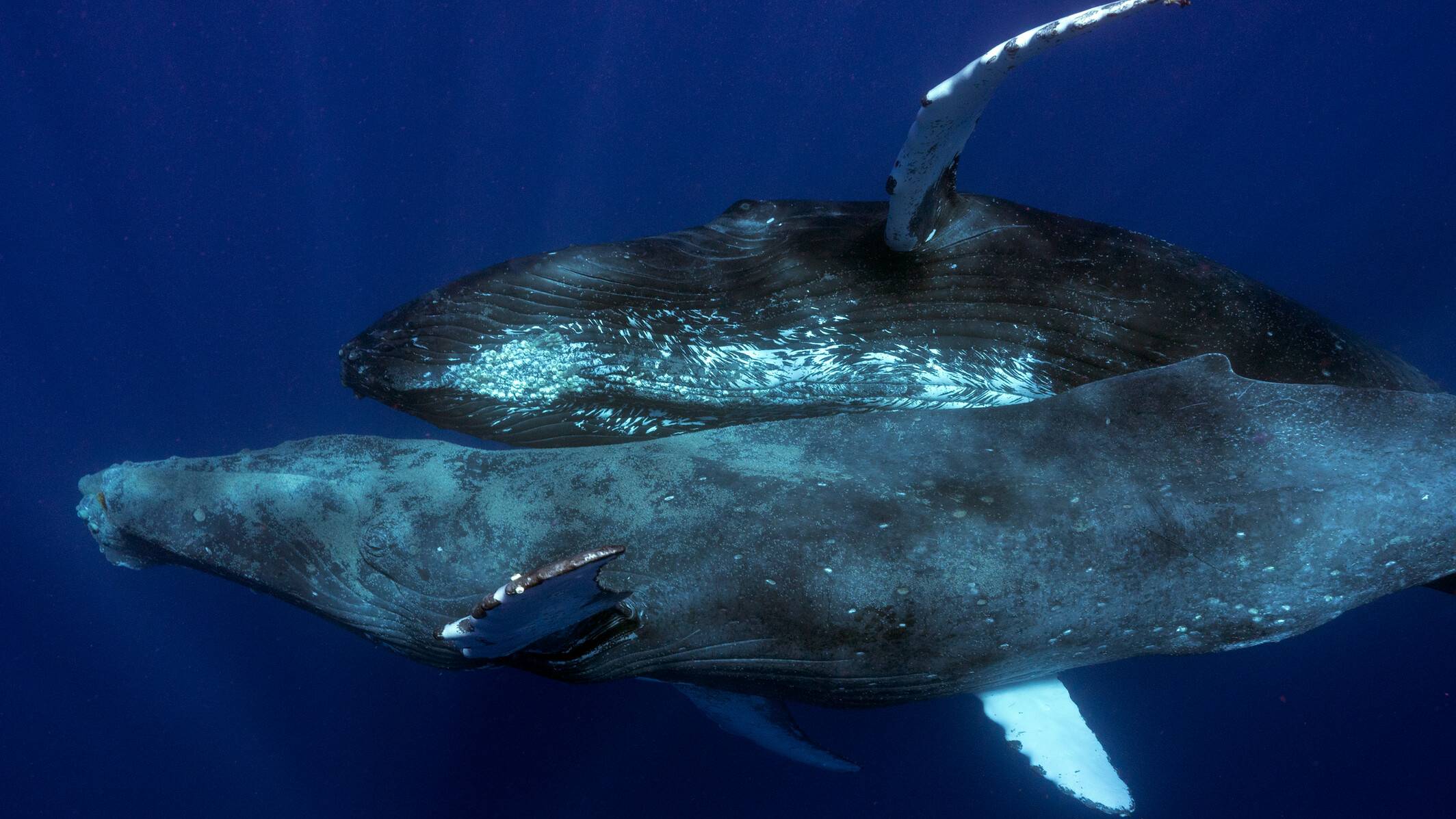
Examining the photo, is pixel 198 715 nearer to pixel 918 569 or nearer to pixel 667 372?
pixel 667 372

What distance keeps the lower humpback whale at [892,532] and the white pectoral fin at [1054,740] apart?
59 centimetres

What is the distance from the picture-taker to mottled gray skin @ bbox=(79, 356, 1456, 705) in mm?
3324

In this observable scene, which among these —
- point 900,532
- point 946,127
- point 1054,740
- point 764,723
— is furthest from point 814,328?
point 764,723

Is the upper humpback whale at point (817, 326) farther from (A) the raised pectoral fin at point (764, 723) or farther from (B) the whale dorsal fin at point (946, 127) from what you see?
(A) the raised pectoral fin at point (764, 723)

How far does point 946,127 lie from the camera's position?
133 inches

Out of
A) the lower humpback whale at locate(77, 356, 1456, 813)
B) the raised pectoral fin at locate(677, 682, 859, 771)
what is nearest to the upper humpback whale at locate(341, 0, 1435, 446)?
the lower humpback whale at locate(77, 356, 1456, 813)

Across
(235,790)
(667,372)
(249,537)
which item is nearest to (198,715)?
(235,790)

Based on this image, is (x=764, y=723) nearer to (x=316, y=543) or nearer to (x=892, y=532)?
(x=892, y=532)

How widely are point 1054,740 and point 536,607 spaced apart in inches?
140

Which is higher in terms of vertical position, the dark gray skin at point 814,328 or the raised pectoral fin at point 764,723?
the dark gray skin at point 814,328

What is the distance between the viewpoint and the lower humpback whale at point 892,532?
A: 10.9 feet

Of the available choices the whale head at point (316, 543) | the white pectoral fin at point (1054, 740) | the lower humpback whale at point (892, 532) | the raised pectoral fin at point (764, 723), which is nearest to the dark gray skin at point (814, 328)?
the lower humpback whale at point (892, 532)

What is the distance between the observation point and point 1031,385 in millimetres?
4277

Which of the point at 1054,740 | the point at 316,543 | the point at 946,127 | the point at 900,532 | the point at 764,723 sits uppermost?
the point at 946,127
